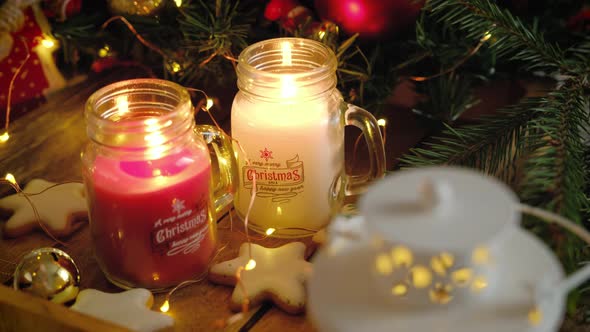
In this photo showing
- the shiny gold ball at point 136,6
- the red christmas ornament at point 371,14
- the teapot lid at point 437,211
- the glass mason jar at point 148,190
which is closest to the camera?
the teapot lid at point 437,211

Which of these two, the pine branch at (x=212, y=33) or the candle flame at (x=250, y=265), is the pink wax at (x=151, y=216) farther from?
the pine branch at (x=212, y=33)

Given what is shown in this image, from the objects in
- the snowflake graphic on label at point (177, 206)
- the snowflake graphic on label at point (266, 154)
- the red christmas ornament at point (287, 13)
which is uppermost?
the red christmas ornament at point (287, 13)

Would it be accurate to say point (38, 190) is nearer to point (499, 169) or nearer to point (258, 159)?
point (258, 159)

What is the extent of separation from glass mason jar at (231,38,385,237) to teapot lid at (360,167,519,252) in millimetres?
360

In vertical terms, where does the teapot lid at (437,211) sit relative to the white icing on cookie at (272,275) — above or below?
above

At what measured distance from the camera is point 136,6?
105cm

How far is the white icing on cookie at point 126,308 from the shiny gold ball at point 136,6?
46cm

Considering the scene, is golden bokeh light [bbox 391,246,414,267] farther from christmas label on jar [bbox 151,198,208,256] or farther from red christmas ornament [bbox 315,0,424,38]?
red christmas ornament [bbox 315,0,424,38]

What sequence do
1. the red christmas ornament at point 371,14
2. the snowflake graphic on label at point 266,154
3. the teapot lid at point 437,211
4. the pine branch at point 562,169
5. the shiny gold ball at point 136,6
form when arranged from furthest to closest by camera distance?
1. the shiny gold ball at point 136,6
2. the red christmas ornament at point 371,14
3. the snowflake graphic on label at point 266,154
4. the pine branch at point 562,169
5. the teapot lid at point 437,211

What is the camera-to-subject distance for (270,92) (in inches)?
32.8

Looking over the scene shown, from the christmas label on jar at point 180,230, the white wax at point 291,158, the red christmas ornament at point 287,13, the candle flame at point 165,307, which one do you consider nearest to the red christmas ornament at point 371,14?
the red christmas ornament at point 287,13

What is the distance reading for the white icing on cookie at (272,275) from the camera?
77 centimetres

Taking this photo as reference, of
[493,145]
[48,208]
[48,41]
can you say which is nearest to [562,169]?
[493,145]

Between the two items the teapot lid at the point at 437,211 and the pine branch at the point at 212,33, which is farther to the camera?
the pine branch at the point at 212,33
